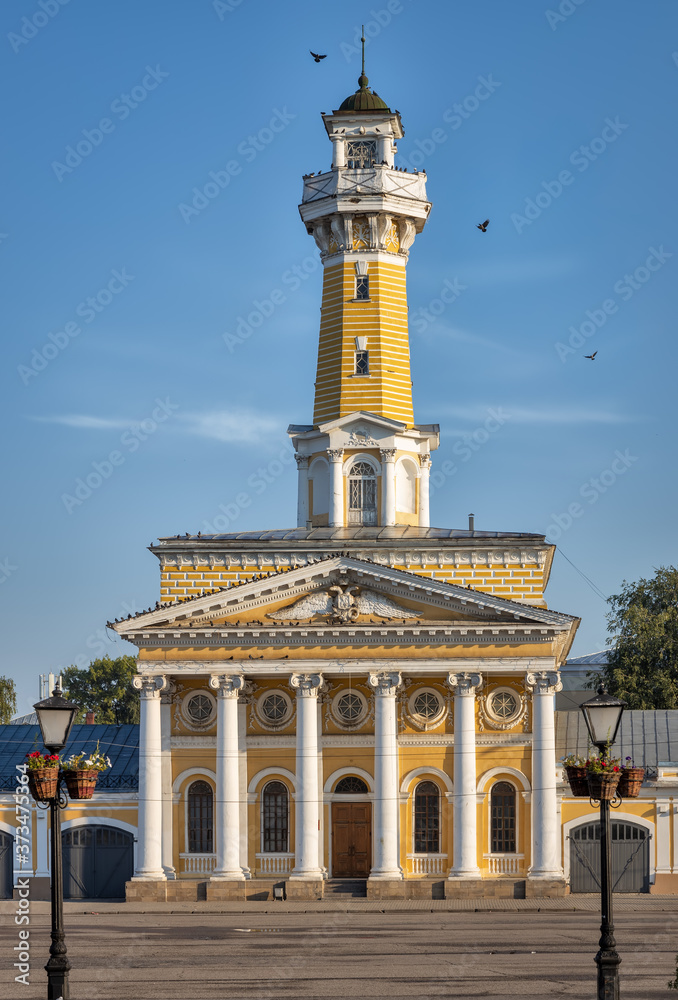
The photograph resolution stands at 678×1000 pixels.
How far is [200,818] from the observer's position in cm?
5322

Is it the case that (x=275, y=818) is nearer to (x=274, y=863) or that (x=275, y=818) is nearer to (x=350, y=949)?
(x=274, y=863)

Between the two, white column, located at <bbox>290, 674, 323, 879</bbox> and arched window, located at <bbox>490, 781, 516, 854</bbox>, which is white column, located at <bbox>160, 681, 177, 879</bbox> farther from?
arched window, located at <bbox>490, 781, 516, 854</bbox>

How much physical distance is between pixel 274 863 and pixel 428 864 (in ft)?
16.1

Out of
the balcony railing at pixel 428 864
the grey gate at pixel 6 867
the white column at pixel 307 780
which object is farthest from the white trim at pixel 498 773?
the grey gate at pixel 6 867

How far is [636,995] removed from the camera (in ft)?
93.4

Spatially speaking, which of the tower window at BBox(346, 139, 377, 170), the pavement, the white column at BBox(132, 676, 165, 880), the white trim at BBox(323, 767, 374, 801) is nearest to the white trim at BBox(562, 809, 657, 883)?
the pavement

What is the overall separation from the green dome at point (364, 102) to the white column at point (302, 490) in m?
13.2

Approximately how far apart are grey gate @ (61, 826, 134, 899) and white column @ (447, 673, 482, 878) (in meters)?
10.9

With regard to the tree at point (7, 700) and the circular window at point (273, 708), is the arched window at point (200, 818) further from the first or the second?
the tree at point (7, 700)

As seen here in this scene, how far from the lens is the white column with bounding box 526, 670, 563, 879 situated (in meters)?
50.8

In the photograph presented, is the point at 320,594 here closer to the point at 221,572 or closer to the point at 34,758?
the point at 221,572

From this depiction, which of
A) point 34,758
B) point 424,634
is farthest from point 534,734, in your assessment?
point 34,758

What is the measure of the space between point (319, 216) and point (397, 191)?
9.83 ft

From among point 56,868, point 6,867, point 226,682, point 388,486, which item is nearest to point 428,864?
point 226,682
